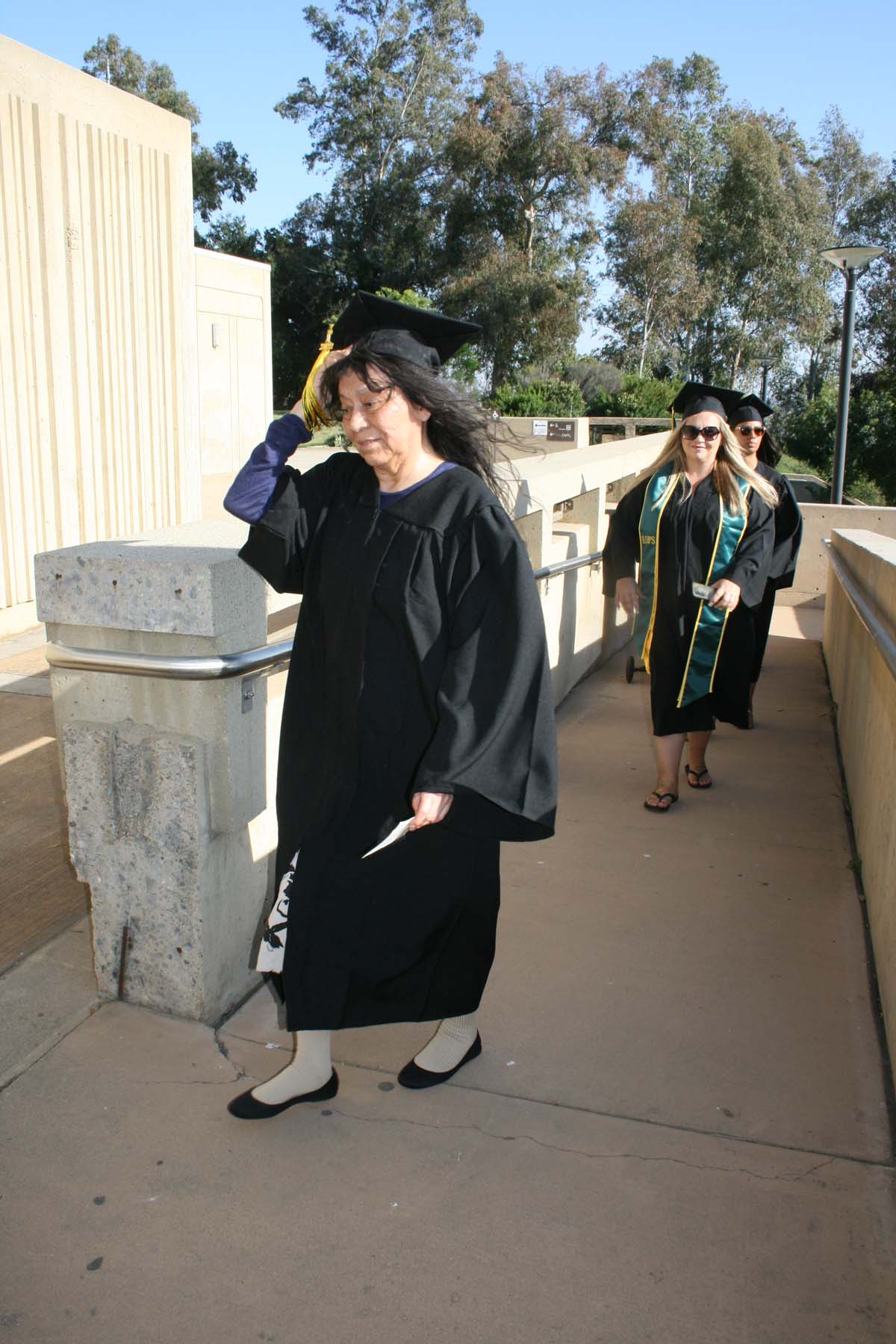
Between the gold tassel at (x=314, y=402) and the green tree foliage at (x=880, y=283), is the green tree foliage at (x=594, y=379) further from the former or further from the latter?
the gold tassel at (x=314, y=402)

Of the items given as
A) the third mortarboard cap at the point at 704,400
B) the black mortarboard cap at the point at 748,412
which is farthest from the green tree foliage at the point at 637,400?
the third mortarboard cap at the point at 704,400

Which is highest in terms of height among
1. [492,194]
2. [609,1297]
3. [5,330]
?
[492,194]

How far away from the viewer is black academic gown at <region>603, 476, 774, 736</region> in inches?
184

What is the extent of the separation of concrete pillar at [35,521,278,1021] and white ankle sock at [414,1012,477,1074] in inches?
23.8

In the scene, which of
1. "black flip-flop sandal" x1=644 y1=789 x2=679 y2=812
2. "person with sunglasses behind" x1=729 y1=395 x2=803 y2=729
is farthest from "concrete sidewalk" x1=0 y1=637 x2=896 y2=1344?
"person with sunglasses behind" x1=729 y1=395 x2=803 y2=729

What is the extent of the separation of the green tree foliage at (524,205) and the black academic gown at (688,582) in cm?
3619

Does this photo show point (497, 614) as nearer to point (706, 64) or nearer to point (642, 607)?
point (642, 607)

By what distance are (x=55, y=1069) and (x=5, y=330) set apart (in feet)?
19.9

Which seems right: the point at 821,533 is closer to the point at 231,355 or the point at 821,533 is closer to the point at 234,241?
the point at 231,355

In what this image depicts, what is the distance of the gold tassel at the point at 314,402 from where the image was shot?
2576 millimetres

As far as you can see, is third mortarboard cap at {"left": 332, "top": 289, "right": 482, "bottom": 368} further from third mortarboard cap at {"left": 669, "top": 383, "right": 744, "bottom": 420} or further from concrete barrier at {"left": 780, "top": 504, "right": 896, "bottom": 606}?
concrete barrier at {"left": 780, "top": 504, "right": 896, "bottom": 606}

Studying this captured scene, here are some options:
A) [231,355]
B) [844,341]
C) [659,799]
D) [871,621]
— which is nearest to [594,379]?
[844,341]

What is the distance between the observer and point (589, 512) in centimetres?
687

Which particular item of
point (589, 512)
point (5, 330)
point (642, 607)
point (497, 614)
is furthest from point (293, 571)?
point (5, 330)
